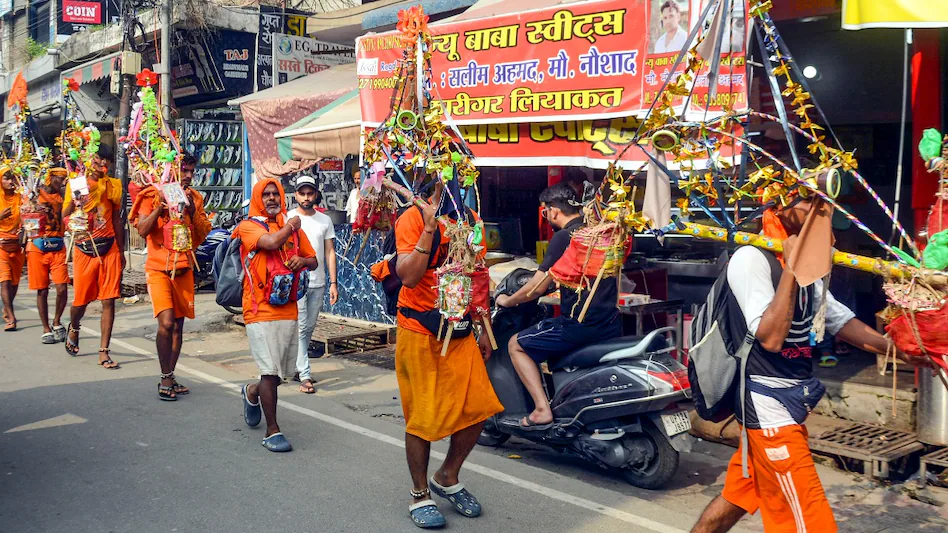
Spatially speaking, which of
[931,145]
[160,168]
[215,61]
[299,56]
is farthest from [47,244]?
[931,145]

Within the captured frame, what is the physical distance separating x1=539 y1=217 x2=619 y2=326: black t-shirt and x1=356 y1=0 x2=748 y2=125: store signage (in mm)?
1576

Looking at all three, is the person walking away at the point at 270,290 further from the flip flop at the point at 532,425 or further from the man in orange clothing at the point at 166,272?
the flip flop at the point at 532,425

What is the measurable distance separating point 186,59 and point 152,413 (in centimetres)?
1286

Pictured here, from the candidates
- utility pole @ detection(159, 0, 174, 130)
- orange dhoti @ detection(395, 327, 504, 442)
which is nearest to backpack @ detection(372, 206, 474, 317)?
orange dhoti @ detection(395, 327, 504, 442)

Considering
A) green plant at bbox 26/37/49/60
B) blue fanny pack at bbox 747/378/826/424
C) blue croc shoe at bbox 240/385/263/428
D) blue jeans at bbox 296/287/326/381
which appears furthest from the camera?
green plant at bbox 26/37/49/60

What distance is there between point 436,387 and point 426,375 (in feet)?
0.26

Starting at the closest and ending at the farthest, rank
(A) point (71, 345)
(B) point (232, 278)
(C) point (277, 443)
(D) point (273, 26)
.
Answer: (C) point (277, 443) < (B) point (232, 278) < (A) point (71, 345) < (D) point (273, 26)

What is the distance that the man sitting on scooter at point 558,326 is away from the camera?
5.58 m

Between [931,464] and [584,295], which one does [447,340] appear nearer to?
[584,295]

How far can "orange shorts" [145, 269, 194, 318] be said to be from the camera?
718 centimetres

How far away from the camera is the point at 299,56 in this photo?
14.2 metres

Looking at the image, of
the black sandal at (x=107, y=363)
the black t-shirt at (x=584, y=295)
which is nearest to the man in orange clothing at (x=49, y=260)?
the black sandal at (x=107, y=363)

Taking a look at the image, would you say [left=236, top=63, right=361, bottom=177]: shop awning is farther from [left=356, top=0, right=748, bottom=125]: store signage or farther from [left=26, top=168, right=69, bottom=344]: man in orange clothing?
[left=356, top=0, right=748, bottom=125]: store signage

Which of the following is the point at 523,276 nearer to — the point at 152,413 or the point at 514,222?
the point at 152,413
